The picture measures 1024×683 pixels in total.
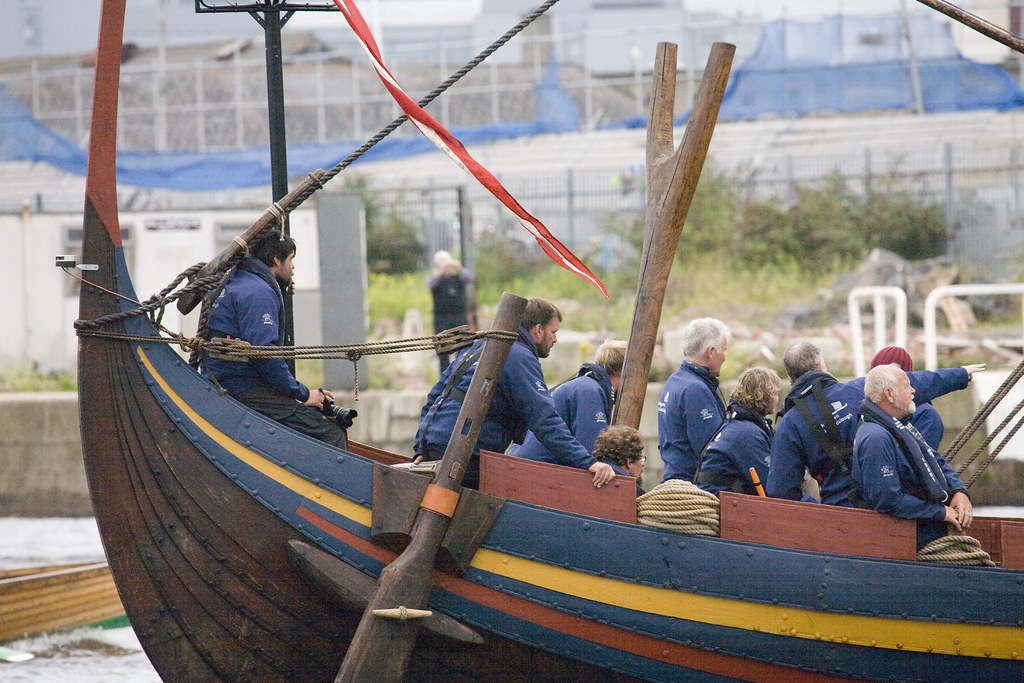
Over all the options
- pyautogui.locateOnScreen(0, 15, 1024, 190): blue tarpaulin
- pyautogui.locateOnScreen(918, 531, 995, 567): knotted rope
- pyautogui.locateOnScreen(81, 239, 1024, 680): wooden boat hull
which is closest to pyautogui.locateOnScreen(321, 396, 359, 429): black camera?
pyautogui.locateOnScreen(81, 239, 1024, 680): wooden boat hull

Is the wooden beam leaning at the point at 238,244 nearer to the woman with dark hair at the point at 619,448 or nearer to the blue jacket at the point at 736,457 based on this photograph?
the woman with dark hair at the point at 619,448

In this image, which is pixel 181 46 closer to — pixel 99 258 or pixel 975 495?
pixel 975 495

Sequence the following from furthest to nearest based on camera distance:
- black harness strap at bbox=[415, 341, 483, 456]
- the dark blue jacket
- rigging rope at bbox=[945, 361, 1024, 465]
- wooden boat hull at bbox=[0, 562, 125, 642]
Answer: wooden boat hull at bbox=[0, 562, 125, 642] → the dark blue jacket → rigging rope at bbox=[945, 361, 1024, 465] → black harness strap at bbox=[415, 341, 483, 456]

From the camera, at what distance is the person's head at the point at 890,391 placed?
4.74 metres

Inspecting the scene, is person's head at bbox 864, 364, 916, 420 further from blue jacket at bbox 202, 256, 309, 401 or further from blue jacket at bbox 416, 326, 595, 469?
blue jacket at bbox 202, 256, 309, 401

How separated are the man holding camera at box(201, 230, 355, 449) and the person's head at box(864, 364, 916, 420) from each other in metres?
2.25

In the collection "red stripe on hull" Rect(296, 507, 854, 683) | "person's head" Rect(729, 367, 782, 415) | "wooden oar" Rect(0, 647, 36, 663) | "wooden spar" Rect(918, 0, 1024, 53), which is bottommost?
"wooden oar" Rect(0, 647, 36, 663)

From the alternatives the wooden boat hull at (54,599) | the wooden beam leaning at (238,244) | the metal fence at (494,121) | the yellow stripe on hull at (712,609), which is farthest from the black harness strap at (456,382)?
the metal fence at (494,121)

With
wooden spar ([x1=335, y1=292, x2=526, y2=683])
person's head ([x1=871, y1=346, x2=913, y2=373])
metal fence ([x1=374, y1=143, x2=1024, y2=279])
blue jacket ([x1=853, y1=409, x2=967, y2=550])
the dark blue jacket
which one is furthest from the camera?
metal fence ([x1=374, y1=143, x2=1024, y2=279])

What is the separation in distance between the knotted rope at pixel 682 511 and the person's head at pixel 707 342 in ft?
3.35

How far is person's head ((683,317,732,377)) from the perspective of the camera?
18.5ft

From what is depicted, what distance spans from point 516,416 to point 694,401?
0.90 meters

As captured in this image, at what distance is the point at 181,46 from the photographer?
34.4m

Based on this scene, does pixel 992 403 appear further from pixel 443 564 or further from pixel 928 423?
pixel 443 564
